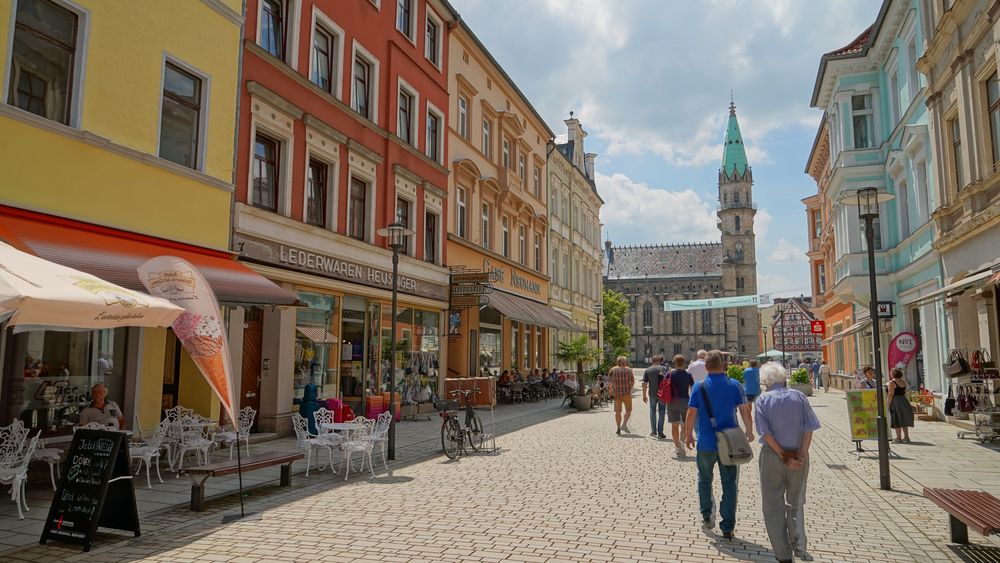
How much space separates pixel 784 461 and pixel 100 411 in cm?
837

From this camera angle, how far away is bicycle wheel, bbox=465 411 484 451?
12.5m

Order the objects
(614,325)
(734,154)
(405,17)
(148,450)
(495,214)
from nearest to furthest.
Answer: (148,450)
(405,17)
(495,214)
(614,325)
(734,154)

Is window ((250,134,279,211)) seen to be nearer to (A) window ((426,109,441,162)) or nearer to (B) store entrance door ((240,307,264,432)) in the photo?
(B) store entrance door ((240,307,264,432))

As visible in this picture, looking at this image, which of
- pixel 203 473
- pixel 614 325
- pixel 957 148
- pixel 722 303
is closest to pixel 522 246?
pixel 957 148

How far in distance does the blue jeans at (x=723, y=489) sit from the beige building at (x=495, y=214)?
1531cm

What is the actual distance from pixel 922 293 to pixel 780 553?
16.0 meters

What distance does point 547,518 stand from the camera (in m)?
7.28

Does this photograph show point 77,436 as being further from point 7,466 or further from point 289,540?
A: point 289,540

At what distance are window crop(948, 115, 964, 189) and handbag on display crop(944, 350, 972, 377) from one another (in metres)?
3.79

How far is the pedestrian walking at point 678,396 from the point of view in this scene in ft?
41.7

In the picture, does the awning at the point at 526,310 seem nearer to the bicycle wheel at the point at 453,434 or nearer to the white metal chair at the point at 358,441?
the bicycle wheel at the point at 453,434

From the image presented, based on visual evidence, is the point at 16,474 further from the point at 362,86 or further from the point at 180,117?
the point at 362,86

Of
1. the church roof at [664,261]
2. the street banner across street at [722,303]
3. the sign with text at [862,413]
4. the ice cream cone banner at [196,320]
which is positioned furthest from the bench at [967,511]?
the church roof at [664,261]

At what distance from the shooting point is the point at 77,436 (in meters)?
6.79
